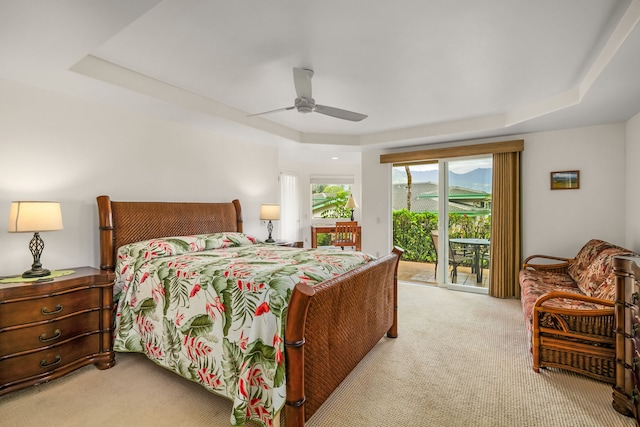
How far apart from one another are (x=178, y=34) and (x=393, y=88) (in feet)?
6.60

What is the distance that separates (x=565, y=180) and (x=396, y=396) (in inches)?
147

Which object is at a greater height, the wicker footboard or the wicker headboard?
the wicker headboard

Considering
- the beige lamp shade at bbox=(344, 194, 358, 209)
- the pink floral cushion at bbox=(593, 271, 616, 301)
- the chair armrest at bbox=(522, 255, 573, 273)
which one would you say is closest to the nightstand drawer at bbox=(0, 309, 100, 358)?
the pink floral cushion at bbox=(593, 271, 616, 301)

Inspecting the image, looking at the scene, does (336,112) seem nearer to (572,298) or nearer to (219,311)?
(219,311)

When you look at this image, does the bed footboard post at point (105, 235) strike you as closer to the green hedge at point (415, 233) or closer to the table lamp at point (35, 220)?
the table lamp at point (35, 220)

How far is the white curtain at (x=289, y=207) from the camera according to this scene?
22.4 ft

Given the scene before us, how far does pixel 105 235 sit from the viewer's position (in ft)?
9.50

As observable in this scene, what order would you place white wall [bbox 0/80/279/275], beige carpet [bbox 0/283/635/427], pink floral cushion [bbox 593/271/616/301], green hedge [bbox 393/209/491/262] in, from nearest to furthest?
beige carpet [bbox 0/283/635/427], pink floral cushion [bbox 593/271/616/301], white wall [bbox 0/80/279/275], green hedge [bbox 393/209/491/262]

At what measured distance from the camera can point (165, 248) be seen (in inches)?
116

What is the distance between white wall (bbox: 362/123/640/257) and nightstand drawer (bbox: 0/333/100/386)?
5.17 m

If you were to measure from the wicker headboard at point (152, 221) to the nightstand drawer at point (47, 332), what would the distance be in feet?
1.91

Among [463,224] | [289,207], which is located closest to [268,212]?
[289,207]

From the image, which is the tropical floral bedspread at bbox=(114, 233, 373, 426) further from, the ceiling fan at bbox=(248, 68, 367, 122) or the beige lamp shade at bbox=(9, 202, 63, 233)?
the ceiling fan at bbox=(248, 68, 367, 122)

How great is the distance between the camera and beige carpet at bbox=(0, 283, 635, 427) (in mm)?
1912
